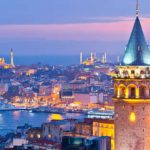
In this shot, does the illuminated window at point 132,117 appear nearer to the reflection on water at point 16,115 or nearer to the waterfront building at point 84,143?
the waterfront building at point 84,143

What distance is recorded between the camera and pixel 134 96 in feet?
30.7

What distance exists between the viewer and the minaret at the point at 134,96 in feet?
30.5

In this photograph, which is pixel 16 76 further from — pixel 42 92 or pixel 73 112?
pixel 73 112

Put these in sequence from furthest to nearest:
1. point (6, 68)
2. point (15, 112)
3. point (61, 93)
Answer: point (6, 68) → point (61, 93) → point (15, 112)

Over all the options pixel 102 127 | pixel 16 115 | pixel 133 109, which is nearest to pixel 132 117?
pixel 133 109

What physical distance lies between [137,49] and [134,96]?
0.56 metres

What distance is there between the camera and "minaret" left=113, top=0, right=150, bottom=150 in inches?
365

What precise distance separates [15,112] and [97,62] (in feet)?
150

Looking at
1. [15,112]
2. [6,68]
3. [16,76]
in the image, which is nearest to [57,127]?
[15,112]

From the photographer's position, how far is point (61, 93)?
58.8 meters

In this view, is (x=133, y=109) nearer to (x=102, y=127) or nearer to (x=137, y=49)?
(x=137, y=49)

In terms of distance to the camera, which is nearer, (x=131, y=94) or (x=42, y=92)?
(x=131, y=94)

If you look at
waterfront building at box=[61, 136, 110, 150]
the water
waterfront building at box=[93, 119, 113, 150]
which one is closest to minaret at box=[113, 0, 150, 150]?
waterfront building at box=[61, 136, 110, 150]

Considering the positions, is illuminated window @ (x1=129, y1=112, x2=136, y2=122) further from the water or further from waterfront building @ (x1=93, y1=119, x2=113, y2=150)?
the water
